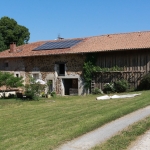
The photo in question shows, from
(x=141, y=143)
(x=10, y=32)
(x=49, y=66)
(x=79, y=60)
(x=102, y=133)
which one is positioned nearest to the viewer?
(x=141, y=143)

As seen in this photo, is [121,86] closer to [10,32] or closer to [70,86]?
[70,86]

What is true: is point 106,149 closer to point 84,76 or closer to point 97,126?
point 97,126

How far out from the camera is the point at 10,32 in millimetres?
47156

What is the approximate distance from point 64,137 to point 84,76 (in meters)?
17.6

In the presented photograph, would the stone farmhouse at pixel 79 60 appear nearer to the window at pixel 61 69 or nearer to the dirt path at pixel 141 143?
the window at pixel 61 69

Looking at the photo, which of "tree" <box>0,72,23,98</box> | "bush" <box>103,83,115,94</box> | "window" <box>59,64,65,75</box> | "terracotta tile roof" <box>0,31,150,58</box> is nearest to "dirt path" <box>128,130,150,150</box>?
"tree" <box>0,72,23,98</box>

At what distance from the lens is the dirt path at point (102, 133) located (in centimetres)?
611

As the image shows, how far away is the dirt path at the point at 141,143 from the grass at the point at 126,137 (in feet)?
0.31

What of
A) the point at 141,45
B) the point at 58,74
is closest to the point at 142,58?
the point at 141,45

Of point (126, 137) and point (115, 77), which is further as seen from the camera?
point (115, 77)

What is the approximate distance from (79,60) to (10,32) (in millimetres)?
25961

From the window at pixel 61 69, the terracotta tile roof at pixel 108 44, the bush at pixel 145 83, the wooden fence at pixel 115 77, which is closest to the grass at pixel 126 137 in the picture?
the bush at pixel 145 83

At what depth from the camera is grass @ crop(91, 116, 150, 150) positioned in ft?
19.0

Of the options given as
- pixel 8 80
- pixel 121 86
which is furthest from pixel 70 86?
pixel 8 80
